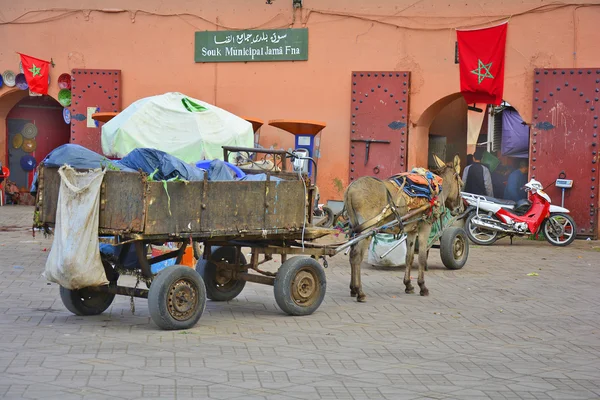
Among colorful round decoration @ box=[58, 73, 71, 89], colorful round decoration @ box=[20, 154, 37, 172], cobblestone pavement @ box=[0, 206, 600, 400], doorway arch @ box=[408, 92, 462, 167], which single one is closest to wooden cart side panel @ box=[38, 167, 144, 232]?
cobblestone pavement @ box=[0, 206, 600, 400]

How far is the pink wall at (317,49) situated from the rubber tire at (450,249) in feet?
16.4

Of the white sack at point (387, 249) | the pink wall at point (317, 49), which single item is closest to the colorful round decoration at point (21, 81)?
the pink wall at point (317, 49)

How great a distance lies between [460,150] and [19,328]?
48.1 feet

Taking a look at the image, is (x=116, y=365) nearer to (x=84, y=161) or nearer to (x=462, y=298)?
(x=84, y=161)

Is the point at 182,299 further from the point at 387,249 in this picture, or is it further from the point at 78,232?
the point at 387,249

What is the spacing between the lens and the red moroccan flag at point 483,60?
53.4ft

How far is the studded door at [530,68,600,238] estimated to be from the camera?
1584cm

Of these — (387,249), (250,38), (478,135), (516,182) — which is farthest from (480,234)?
(250,38)

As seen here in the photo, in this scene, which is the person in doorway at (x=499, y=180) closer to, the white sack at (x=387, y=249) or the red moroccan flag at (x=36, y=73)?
the white sack at (x=387, y=249)

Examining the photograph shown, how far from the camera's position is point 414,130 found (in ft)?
55.9

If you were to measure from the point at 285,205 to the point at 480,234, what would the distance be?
805 centimetres

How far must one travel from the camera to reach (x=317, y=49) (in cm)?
1748

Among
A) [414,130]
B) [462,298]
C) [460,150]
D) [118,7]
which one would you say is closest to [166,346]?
[462,298]

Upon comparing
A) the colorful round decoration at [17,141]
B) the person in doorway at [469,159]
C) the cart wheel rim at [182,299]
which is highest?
Answer: the colorful round decoration at [17,141]
